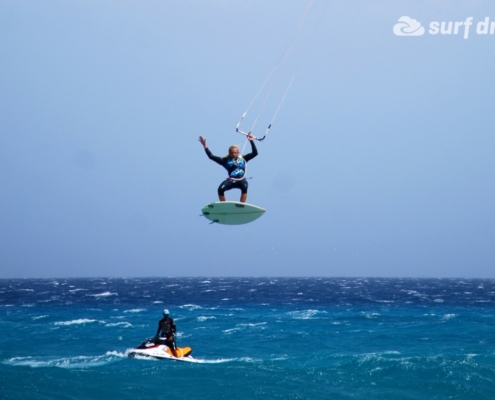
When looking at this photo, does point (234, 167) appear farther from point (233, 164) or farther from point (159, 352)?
point (159, 352)

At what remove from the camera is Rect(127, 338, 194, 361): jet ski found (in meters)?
28.6

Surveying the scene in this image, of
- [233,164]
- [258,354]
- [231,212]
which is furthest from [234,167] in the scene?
[258,354]

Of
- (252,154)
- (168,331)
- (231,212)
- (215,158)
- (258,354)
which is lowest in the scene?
(258,354)

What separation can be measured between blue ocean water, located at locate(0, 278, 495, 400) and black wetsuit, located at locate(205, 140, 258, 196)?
11.0 m

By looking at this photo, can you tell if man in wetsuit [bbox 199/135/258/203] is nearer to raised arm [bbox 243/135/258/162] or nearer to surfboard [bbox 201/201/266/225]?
raised arm [bbox 243/135/258/162]

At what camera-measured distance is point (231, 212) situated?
631 inches

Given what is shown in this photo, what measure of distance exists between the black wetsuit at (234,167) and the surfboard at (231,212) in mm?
424

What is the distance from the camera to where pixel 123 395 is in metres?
23.6

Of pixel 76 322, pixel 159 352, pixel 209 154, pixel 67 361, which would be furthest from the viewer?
pixel 76 322

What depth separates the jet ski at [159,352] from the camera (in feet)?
93.8

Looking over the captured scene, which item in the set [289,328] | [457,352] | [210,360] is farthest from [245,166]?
[289,328]

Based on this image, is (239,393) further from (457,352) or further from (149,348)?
(457,352)

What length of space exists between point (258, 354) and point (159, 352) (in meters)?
6.23

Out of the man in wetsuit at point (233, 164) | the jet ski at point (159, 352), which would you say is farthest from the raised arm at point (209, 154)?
the jet ski at point (159, 352)
